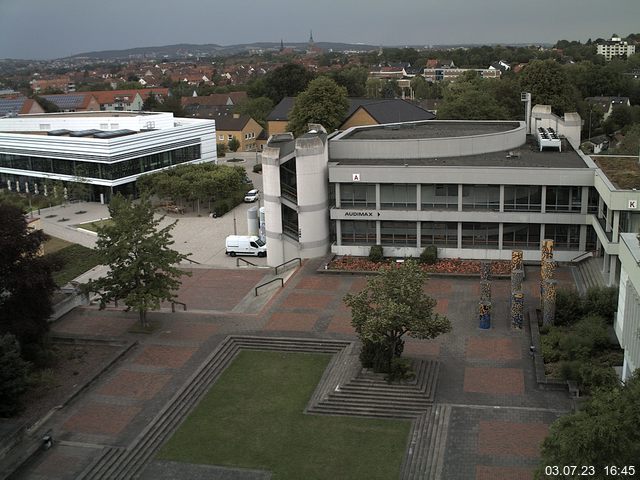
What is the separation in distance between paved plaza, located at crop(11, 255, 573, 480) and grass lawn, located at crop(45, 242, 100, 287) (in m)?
8.58

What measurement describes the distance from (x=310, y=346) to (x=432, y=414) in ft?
23.0

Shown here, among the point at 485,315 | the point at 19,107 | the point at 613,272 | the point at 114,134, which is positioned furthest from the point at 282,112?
the point at 19,107

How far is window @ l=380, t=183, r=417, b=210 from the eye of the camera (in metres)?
39.2

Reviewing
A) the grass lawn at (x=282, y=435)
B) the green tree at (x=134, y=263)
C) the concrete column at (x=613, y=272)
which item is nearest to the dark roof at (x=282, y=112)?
the green tree at (x=134, y=263)

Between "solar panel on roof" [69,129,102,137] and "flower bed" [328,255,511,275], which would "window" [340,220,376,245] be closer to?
"flower bed" [328,255,511,275]

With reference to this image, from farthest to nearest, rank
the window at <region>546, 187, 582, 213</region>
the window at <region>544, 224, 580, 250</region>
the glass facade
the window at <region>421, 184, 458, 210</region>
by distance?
the glass facade, the window at <region>421, 184, 458, 210</region>, the window at <region>544, 224, 580, 250</region>, the window at <region>546, 187, 582, 213</region>

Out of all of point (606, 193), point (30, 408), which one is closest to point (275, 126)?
point (606, 193)

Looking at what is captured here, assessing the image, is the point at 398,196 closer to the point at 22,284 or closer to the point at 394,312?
the point at 394,312

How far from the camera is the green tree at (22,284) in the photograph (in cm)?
2588

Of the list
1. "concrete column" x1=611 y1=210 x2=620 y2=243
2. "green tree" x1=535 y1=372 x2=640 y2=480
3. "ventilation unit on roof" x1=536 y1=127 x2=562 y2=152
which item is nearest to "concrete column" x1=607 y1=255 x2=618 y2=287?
"concrete column" x1=611 y1=210 x2=620 y2=243

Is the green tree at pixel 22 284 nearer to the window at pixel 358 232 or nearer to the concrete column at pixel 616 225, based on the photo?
the window at pixel 358 232

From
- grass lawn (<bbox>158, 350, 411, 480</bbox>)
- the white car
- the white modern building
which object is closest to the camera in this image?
grass lawn (<bbox>158, 350, 411, 480</bbox>)

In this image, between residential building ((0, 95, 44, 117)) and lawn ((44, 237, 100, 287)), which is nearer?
lawn ((44, 237, 100, 287))

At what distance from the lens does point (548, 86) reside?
7794 centimetres
